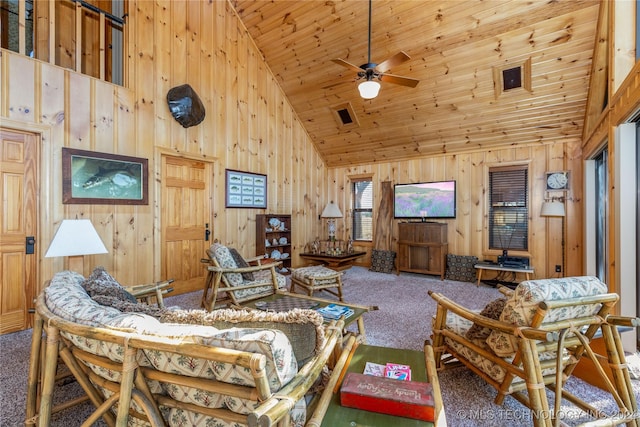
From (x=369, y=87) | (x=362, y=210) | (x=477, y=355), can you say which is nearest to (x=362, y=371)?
(x=477, y=355)

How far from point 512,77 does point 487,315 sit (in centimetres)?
400

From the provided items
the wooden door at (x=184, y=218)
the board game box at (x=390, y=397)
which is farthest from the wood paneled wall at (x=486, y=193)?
the board game box at (x=390, y=397)

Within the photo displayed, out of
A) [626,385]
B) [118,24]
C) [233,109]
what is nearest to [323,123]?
[233,109]

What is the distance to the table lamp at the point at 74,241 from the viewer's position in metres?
2.37

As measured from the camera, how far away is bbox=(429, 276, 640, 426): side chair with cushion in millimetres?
1454

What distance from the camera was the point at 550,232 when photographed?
4910mm

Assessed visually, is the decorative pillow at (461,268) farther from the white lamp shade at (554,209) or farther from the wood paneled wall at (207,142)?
the white lamp shade at (554,209)

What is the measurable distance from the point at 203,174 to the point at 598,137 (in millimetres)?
5281

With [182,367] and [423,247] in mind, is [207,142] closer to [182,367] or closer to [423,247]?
[182,367]

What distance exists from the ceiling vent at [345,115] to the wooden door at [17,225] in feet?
14.7

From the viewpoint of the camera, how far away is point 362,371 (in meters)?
1.57

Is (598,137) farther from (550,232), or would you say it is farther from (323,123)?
(323,123)

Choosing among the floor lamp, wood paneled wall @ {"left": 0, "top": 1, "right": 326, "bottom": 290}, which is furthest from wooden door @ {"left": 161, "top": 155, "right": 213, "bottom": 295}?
the floor lamp

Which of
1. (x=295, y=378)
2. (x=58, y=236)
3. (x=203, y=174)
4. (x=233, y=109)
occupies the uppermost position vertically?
(x=233, y=109)
